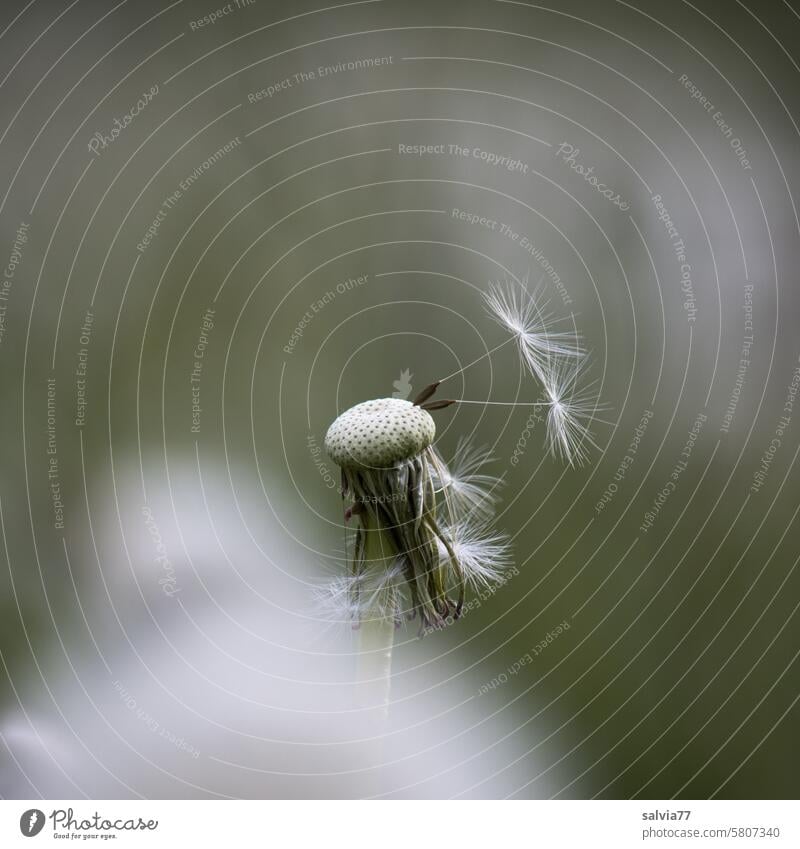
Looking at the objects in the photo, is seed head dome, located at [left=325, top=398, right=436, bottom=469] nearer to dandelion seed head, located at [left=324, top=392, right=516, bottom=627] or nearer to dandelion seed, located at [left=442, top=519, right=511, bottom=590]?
dandelion seed head, located at [left=324, top=392, right=516, bottom=627]

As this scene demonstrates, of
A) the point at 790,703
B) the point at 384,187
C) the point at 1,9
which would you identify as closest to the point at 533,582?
the point at 790,703

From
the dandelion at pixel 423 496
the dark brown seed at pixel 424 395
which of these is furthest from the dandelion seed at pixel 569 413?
the dark brown seed at pixel 424 395

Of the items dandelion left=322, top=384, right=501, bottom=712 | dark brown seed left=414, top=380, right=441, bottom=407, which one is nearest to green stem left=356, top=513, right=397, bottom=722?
dandelion left=322, top=384, right=501, bottom=712

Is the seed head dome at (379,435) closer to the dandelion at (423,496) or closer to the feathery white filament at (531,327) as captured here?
the dandelion at (423,496)

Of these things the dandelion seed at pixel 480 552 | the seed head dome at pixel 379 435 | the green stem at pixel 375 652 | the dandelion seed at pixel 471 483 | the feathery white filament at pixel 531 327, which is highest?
the feathery white filament at pixel 531 327

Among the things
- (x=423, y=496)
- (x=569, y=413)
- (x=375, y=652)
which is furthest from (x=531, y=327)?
(x=375, y=652)

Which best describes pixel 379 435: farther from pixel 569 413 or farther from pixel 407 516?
pixel 569 413
